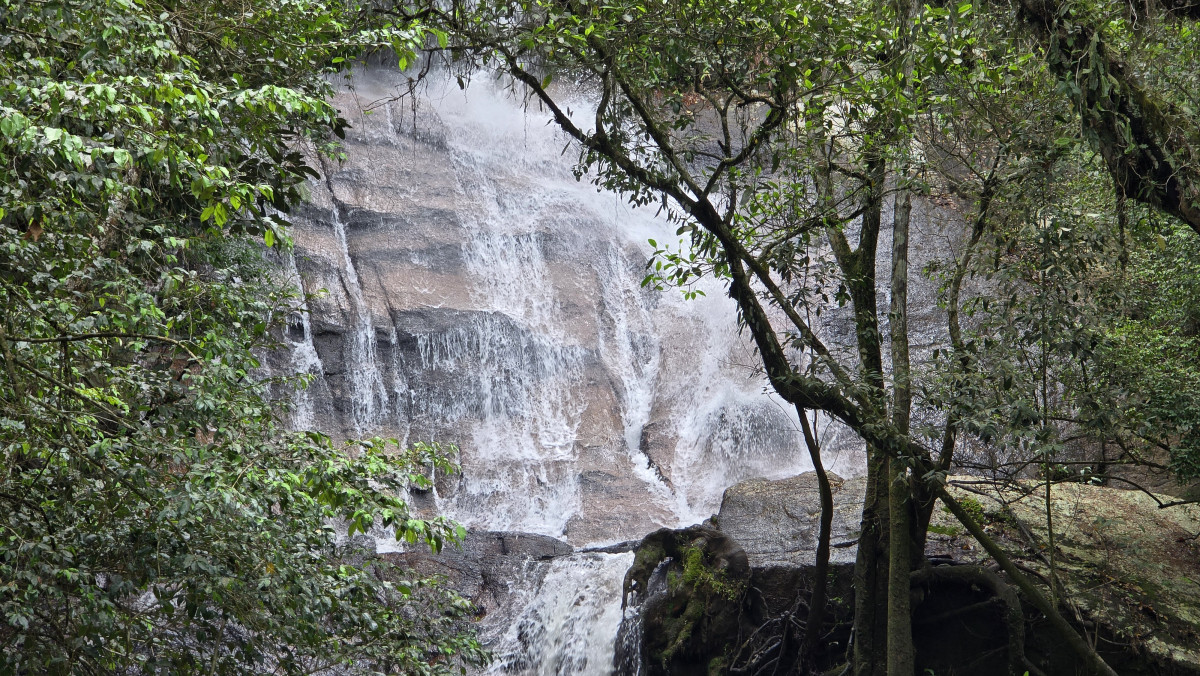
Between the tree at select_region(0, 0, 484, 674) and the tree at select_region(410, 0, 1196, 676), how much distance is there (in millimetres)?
2386

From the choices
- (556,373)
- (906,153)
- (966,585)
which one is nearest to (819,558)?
(966,585)

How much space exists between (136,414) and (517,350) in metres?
12.1

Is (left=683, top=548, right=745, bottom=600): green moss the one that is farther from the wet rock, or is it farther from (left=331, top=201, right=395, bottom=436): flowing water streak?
(left=331, top=201, right=395, bottom=436): flowing water streak

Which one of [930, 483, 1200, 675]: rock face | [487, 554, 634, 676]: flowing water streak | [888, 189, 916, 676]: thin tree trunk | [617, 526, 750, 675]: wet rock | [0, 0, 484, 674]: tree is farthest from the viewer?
[487, 554, 634, 676]: flowing water streak

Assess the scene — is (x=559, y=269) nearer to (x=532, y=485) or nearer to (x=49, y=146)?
(x=532, y=485)

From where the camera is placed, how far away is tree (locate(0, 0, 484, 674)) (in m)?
3.71

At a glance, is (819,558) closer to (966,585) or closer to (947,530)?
(966,585)

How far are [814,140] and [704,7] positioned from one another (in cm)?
128

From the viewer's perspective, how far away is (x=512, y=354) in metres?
17.0

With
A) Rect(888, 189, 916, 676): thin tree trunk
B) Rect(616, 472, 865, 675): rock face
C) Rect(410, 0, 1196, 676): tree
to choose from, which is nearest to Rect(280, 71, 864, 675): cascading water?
Rect(616, 472, 865, 675): rock face

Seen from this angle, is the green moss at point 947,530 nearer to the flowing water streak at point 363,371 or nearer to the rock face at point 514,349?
the rock face at point 514,349

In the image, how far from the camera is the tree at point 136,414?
371cm

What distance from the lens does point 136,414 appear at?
5.04m

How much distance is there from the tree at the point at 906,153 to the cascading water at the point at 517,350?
6336 mm
